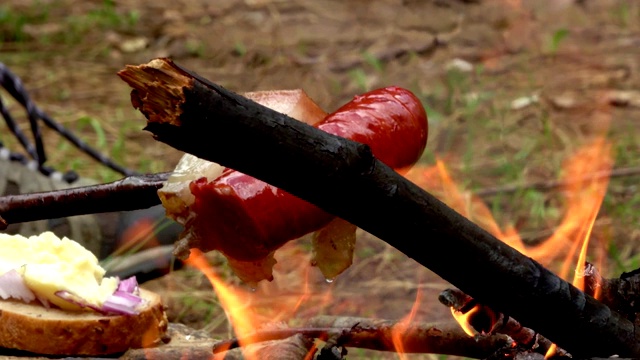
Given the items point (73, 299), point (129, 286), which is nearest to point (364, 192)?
point (73, 299)

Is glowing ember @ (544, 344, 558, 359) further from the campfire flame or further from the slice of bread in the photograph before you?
the campfire flame

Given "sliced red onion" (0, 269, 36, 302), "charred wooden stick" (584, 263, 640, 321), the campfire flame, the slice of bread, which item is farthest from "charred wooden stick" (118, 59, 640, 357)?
the campfire flame

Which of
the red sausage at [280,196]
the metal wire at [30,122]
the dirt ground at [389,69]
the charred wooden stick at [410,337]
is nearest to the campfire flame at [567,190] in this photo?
the dirt ground at [389,69]

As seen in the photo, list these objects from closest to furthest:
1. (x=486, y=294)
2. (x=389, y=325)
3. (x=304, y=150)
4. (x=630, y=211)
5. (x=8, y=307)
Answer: (x=304, y=150) → (x=486, y=294) → (x=389, y=325) → (x=8, y=307) → (x=630, y=211)

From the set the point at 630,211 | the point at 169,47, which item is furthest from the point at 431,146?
the point at 169,47

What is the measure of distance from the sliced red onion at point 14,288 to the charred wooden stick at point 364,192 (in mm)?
1216

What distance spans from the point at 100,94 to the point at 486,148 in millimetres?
2936

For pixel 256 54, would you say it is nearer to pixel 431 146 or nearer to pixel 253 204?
pixel 431 146

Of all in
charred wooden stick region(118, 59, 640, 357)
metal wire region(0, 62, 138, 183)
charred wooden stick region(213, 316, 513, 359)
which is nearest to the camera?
charred wooden stick region(118, 59, 640, 357)

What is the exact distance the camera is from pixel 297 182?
1320 mm

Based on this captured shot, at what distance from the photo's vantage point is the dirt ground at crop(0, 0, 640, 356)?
464cm

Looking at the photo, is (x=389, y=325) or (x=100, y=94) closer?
(x=389, y=325)

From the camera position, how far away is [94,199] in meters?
1.69

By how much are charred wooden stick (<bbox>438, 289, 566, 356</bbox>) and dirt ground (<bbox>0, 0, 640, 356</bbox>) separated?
2.03 meters
